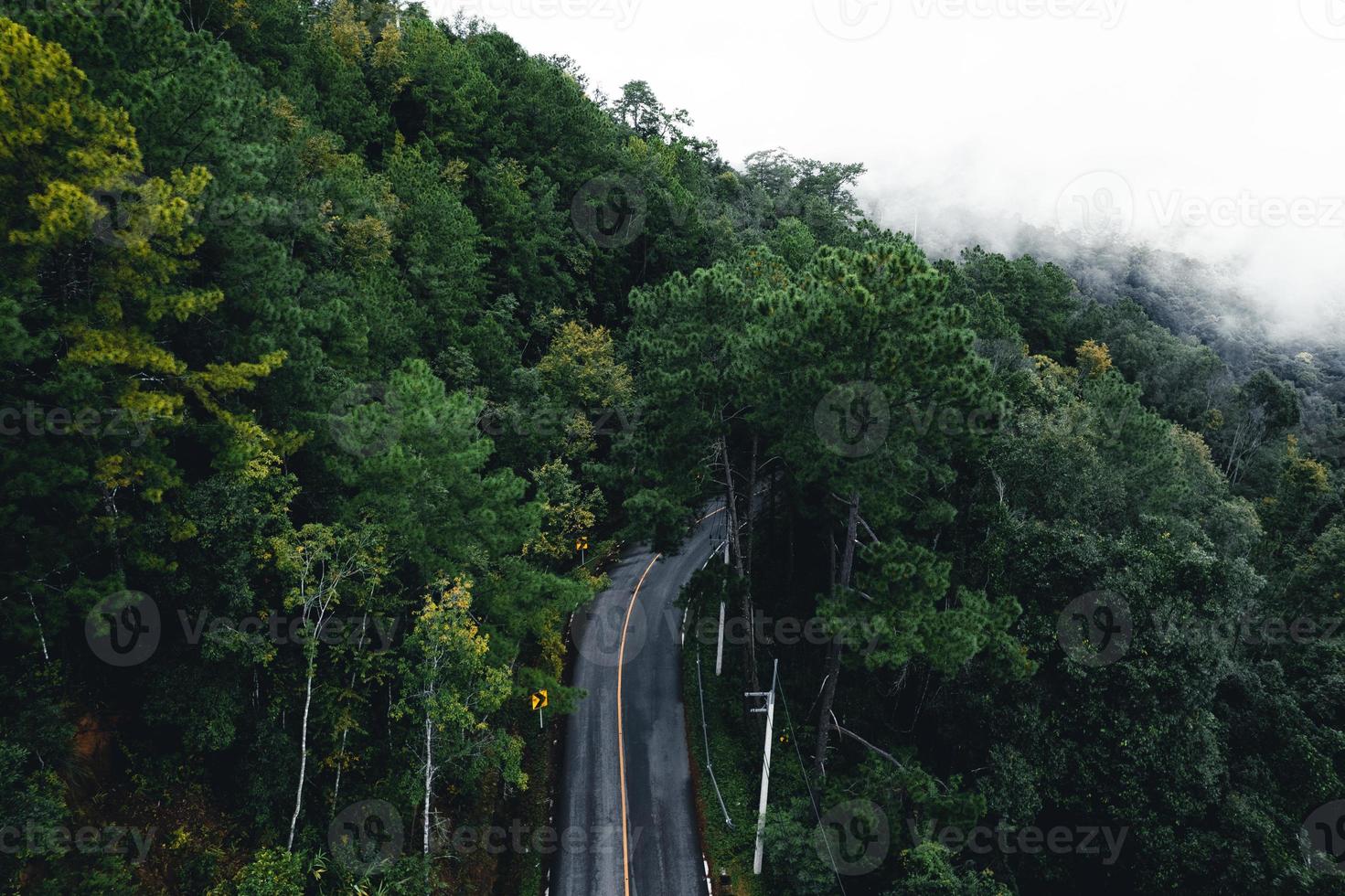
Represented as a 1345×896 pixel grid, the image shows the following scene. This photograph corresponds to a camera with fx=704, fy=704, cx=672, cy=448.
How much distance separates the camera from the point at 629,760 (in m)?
25.0

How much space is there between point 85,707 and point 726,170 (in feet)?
233

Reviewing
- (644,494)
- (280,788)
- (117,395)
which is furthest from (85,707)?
(644,494)

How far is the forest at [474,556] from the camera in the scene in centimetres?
Result: 1368

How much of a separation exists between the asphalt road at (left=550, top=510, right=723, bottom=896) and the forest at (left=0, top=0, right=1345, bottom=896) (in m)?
1.02

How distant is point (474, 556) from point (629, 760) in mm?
10660

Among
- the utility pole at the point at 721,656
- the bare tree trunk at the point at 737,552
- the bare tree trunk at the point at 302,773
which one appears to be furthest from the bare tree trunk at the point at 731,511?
the bare tree trunk at the point at 302,773

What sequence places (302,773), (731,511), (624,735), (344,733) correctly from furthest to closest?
1. (624,735)
2. (731,511)
3. (344,733)
4. (302,773)

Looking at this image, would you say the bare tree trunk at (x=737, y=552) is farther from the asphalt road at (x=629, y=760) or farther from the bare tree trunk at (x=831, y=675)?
the bare tree trunk at (x=831, y=675)

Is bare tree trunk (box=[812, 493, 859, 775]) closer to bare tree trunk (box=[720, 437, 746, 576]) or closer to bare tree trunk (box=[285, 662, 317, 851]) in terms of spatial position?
bare tree trunk (box=[720, 437, 746, 576])

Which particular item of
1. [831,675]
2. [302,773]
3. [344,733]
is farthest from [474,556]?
[831,675]

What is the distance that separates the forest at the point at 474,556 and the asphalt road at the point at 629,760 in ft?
3.34

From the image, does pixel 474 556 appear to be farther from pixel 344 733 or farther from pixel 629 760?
pixel 629 760

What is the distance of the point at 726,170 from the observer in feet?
243

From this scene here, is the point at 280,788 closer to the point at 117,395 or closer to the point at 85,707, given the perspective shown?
the point at 85,707
